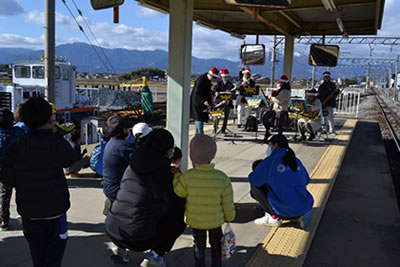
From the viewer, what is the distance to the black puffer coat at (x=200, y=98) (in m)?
8.27

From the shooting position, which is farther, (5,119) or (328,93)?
(328,93)

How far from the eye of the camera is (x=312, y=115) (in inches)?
419

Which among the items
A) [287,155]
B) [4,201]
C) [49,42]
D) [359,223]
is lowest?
[359,223]

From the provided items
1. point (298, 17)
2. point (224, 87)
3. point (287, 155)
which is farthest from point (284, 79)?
point (287, 155)

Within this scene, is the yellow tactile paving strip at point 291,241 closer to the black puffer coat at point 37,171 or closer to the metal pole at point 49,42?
the black puffer coat at point 37,171

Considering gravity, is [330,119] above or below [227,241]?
above

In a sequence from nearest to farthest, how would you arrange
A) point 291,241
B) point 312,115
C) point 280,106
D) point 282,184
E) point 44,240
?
point 44,240
point 291,241
point 282,184
point 280,106
point 312,115

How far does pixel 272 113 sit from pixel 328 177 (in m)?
3.03

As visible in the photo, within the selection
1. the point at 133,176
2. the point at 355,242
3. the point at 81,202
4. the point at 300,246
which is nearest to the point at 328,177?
the point at 355,242

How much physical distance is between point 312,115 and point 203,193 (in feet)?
26.4

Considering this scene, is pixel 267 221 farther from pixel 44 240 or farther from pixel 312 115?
pixel 312 115

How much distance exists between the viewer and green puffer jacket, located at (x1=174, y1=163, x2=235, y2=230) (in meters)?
3.26

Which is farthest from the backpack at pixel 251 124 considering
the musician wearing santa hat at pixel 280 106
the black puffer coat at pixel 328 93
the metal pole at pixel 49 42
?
the metal pole at pixel 49 42

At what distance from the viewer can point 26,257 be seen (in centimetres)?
379
